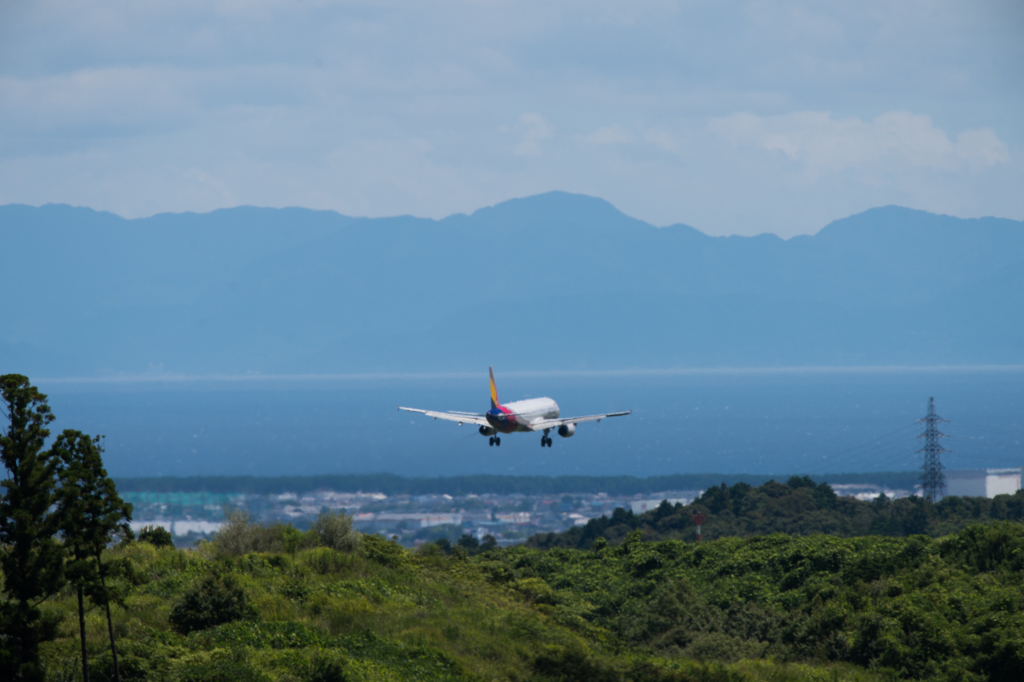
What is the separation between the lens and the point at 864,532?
12225cm

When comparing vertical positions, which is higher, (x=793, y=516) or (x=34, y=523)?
(x=34, y=523)

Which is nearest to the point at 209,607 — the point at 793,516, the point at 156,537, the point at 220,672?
the point at 220,672

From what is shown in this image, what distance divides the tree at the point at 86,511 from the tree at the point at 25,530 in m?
0.46

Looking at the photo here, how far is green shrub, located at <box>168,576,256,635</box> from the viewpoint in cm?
3394

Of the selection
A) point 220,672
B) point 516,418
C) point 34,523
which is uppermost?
point 516,418

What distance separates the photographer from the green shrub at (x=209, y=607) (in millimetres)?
33938

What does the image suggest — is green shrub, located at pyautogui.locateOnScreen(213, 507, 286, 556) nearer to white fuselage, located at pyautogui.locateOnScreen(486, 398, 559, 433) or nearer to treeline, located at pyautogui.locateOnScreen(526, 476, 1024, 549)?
white fuselage, located at pyautogui.locateOnScreen(486, 398, 559, 433)

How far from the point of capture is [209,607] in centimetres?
3406

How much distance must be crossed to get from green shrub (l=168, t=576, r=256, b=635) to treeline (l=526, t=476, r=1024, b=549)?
8554cm

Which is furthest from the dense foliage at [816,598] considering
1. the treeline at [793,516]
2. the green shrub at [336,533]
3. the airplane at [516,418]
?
the treeline at [793,516]

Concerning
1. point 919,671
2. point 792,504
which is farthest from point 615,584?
point 792,504

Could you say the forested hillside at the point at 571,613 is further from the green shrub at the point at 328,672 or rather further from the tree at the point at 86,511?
the tree at the point at 86,511

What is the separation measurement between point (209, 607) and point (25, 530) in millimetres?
11904

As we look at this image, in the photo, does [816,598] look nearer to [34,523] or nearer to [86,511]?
[86,511]
